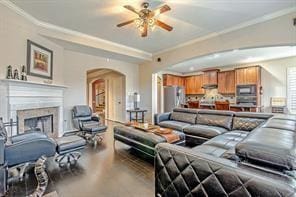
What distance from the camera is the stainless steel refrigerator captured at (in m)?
8.71

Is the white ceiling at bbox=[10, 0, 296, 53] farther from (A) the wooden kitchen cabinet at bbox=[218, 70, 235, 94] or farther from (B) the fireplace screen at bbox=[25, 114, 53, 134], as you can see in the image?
(A) the wooden kitchen cabinet at bbox=[218, 70, 235, 94]

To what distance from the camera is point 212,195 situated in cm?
121

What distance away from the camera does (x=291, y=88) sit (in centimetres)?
655

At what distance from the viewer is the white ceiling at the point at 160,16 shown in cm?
327

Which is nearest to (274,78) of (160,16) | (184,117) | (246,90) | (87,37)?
(246,90)

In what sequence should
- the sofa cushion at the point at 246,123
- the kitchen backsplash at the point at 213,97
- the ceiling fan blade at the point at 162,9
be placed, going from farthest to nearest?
the kitchen backsplash at the point at 213,97
the sofa cushion at the point at 246,123
the ceiling fan blade at the point at 162,9

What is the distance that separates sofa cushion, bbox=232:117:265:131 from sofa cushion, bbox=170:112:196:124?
3.43 ft

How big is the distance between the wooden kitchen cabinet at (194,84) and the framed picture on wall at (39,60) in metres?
7.24

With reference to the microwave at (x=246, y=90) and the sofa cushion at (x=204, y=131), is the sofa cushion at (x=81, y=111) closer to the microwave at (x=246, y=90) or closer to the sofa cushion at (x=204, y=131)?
the sofa cushion at (x=204, y=131)

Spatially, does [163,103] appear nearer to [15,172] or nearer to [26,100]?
[26,100]

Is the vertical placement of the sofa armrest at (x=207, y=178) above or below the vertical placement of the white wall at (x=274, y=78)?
below

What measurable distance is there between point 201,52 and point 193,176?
4553 mm

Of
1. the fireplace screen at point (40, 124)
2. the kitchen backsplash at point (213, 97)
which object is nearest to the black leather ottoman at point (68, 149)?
the fireplace screen at point (40, 124)

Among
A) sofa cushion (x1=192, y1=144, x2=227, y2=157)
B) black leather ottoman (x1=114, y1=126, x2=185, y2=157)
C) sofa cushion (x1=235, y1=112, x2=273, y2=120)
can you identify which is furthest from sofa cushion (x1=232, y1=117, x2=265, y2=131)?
sofa cushion (x1=192, y1=144, x2=227, y2=157)
